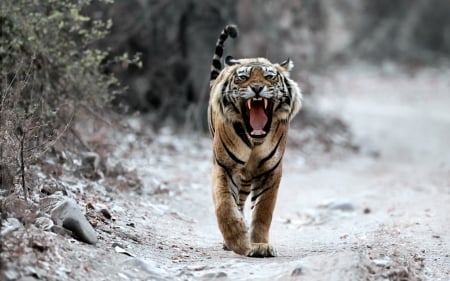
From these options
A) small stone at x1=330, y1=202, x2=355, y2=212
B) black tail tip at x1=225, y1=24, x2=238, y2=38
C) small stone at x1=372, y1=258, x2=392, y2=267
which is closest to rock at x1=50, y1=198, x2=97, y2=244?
small stone at x1=372, y1=258, x2=392, y2=267

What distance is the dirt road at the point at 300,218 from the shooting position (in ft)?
19.0

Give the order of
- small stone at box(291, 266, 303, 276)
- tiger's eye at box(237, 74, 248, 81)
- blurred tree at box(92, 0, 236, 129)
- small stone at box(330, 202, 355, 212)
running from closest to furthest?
small stone at box(291, 266, 303, 276) → tiger's eye at box(237, 74, 248, 81) → small stone at box(330, 202, 355, 212) → blurred tree at box(92, 0, 236, 129)

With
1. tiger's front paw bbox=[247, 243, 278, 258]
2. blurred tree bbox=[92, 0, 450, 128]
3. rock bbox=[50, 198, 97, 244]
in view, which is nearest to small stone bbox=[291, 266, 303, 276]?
tiger's front paw bbox=[247, 243, 278, 258]

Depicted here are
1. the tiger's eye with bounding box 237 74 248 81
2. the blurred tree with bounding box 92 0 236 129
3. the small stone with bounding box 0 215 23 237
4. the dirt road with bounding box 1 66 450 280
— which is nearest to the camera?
the small stone with bounding box 0 215 23 237

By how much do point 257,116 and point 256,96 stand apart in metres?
0.21

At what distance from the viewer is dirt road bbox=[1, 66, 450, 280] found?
5797 millimetres

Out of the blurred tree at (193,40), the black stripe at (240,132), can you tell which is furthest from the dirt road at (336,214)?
the blurred tree at (193,40)

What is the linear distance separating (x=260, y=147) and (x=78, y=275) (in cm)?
198

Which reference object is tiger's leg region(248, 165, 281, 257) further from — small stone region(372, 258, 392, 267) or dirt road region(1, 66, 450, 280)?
small stone region(372, 258, 392, 267)

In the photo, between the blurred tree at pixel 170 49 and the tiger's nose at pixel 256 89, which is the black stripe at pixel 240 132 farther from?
the blurred tree at pixel 170 49

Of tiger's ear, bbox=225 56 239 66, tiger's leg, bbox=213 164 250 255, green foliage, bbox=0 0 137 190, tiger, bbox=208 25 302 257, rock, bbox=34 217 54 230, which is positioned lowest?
rock, bbox=34 217 54 230

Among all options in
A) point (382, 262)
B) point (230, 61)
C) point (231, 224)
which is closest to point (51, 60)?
point (230, 61)

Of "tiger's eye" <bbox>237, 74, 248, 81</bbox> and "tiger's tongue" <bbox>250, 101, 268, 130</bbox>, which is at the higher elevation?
"tiger's eye" <bbox>237, 74, 248, 81</bbox>

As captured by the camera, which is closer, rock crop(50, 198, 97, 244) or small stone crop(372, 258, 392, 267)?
small stone crop(372, 258, 392, 267)
